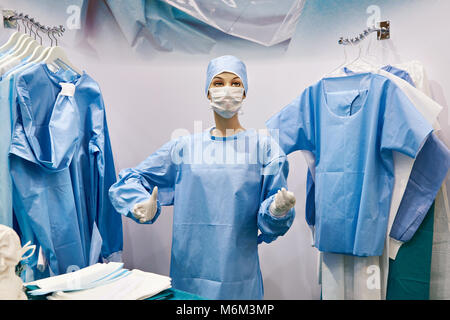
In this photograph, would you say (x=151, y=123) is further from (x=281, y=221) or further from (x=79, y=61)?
(x=281, y=221)

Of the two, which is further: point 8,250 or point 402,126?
point 402,126

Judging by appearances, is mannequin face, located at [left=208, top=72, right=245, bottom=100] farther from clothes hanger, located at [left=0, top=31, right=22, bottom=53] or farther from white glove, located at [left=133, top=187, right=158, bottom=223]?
clothes hanger, located at [left=0, top=31, right=22, bottom=53]

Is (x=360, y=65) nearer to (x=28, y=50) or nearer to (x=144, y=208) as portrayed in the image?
(x=144, y=208)

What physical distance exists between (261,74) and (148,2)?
89 centimetres

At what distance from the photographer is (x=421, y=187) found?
1.89 metres

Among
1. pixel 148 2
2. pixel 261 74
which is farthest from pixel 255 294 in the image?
pixel 148 2

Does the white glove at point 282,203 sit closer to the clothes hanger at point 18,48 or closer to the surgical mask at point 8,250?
the surgical mask at point 8,250

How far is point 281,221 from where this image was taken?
154cm

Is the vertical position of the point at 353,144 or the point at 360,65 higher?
the point at 360,65

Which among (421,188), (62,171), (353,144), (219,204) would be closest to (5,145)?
(62,171)

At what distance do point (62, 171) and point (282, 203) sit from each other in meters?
1.05

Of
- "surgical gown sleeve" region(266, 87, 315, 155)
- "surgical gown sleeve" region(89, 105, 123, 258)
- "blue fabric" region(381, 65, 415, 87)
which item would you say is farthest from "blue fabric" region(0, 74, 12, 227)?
"blue fabric" region(381, 65, 415, 87)

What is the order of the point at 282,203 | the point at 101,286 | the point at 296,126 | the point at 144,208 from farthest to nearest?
the point at 296,126
the point at 144,208
the point at 282,203
the point at 101,286

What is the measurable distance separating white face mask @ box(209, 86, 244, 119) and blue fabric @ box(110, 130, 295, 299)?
0.43 feet
